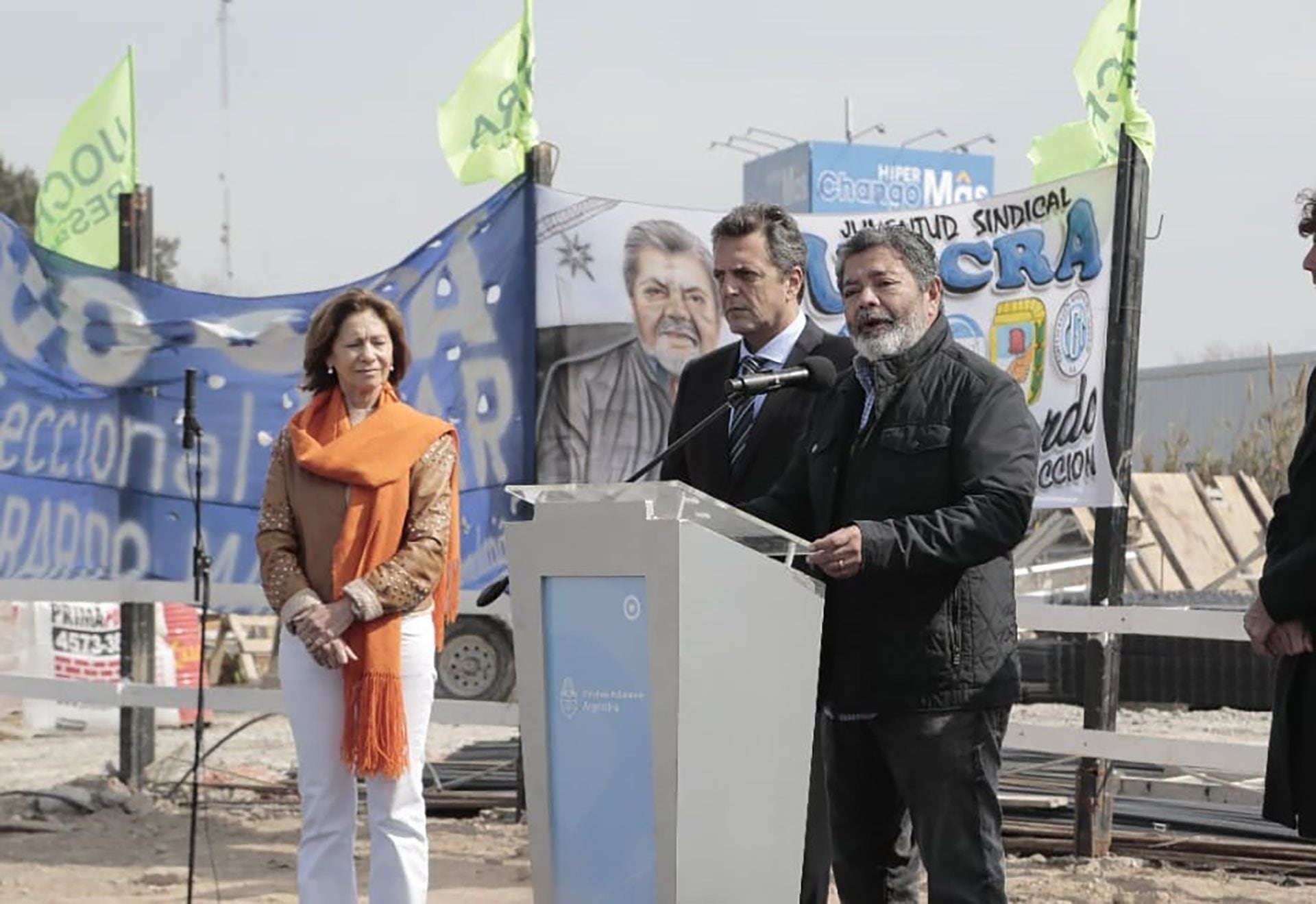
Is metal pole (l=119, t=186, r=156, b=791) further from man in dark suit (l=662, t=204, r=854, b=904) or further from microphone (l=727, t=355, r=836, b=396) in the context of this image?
microphone (l=727, t=355, r=836, b=396)

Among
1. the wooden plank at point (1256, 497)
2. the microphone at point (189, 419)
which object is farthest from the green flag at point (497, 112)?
the wooden plank at point (1256, 497)

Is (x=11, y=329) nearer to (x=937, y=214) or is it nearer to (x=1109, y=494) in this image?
(x=937, y=214)

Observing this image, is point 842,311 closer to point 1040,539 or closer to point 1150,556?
point 1040,539

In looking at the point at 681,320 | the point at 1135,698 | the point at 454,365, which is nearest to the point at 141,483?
the point at 454,365

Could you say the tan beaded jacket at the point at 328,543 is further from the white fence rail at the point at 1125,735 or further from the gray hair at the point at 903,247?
the white fence rail at the point at 1125,735

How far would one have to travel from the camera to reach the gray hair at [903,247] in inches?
170

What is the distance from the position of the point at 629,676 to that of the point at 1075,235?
14.7 feet

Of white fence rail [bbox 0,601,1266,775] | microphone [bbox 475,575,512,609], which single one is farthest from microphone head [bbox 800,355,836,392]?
white fence rail [bbox 0,601,1266,775]

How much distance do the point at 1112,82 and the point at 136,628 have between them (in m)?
5.57

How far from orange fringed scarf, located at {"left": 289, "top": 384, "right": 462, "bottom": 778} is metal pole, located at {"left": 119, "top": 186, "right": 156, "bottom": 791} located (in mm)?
3939

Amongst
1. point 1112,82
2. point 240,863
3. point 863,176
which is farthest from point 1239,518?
point 863,176

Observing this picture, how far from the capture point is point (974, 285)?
7.64 meters

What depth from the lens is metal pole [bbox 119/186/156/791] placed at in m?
9.30

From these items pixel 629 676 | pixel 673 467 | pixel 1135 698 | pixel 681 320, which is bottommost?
pixel 1135 698
